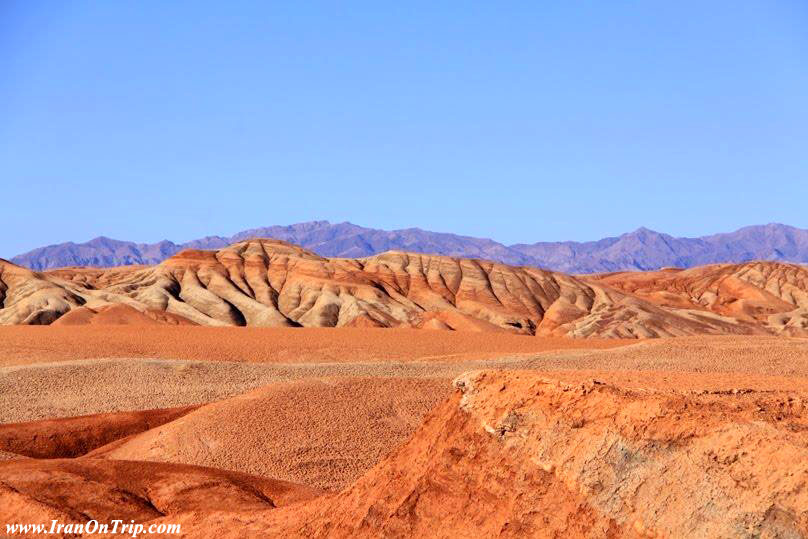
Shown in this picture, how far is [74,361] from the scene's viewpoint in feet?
116

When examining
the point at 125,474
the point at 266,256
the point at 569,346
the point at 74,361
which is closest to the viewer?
the point at 125,474

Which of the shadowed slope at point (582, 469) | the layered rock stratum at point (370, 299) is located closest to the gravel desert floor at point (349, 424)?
the shadowed slope at point (582, 469)

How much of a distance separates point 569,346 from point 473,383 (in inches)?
1249

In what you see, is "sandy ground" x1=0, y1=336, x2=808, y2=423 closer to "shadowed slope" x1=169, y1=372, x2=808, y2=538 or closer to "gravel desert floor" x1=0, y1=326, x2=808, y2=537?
"gravel desert floor" x1=0, y1=326, x2=808, y2=537

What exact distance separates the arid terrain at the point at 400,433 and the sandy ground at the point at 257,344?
0.68 feet

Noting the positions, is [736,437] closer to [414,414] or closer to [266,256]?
[414,414]

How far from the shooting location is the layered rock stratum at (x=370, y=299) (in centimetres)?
8138

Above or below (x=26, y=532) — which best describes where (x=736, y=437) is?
above

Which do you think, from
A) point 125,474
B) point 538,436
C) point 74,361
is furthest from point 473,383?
point 74,361

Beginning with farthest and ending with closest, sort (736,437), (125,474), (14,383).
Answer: (14,383), (125,474), (736,437)

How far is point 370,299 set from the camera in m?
89.8

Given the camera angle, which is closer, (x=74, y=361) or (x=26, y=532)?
(x=26, y=532)

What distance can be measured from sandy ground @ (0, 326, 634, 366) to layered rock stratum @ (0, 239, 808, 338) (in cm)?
2654

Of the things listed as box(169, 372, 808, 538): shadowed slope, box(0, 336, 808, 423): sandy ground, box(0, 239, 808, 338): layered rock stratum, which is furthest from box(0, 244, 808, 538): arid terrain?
box(0, 239, 808, 338): layered rock stratum
